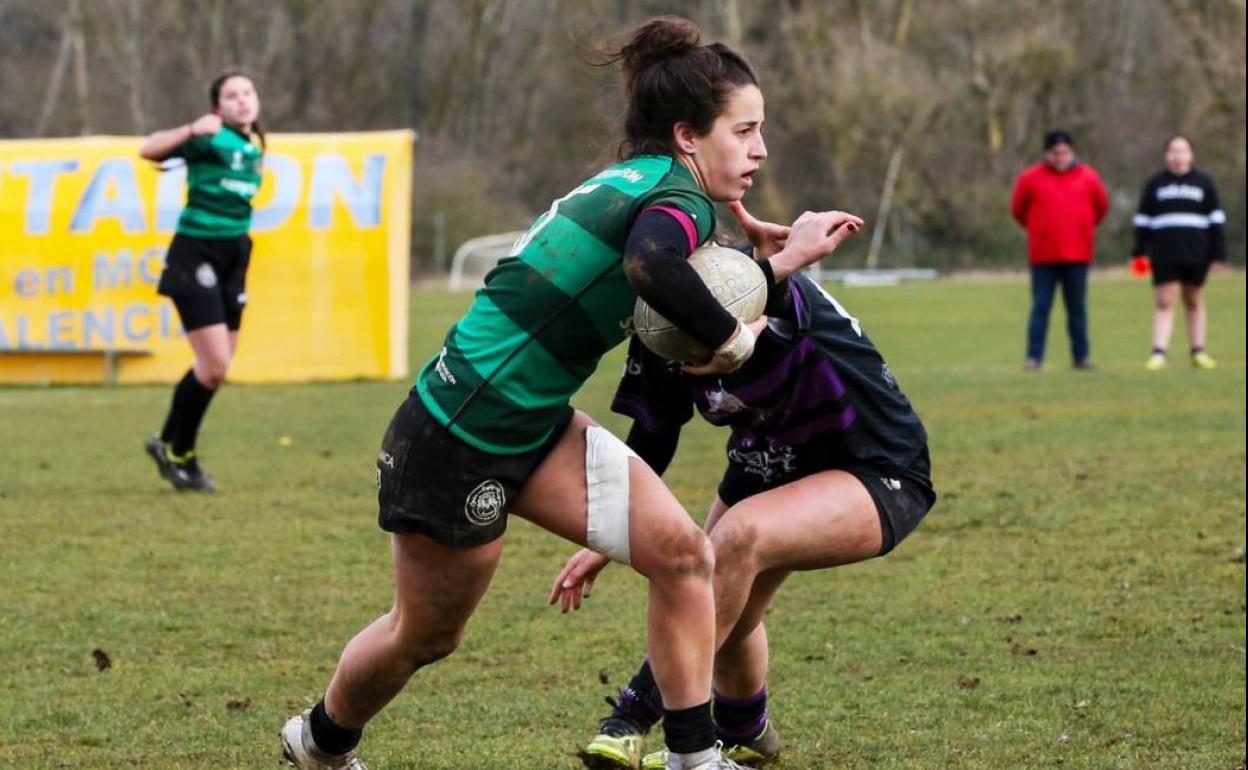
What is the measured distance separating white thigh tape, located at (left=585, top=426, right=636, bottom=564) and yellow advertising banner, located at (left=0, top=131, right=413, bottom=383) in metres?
13.6

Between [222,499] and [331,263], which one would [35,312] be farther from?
[222,499]

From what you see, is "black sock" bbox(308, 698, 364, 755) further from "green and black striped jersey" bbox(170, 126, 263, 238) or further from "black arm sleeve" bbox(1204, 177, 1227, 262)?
"black arm sleeve" bbox(1204, 177, 1227, 262)

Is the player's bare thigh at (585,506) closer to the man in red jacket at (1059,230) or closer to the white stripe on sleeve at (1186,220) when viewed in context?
the man in red jacket at (1059,230)

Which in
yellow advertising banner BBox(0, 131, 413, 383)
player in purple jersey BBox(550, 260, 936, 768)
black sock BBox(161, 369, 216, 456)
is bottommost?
yellow advertising banner BBox(0, 131, 413, 383)

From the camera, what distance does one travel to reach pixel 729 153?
4.07 meters

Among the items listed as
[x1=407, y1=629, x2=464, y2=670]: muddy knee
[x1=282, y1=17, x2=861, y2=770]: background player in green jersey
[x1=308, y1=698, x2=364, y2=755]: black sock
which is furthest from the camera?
[x1=308, y1=698, x2=364, y2=755]: black sock

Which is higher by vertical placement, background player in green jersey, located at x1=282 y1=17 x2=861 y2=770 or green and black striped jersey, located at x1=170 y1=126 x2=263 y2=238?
background player in green jersey, located at x1=282 y1=17 x2=861 y2=770

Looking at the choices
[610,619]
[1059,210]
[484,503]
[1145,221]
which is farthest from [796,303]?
[1145,221]

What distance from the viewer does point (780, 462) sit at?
15.5ft

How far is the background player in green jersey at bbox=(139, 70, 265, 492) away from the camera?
982cm

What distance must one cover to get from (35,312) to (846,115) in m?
38.4

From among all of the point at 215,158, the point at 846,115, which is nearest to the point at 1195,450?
the point at 215,158

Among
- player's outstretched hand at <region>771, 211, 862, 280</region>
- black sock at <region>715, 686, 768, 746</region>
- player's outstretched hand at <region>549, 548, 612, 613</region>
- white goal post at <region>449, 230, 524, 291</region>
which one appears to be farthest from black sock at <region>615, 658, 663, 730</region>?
white goal post at <region>449, 230, 524, 291</region>

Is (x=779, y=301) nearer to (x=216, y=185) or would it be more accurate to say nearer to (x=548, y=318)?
(x=548, y=318)
